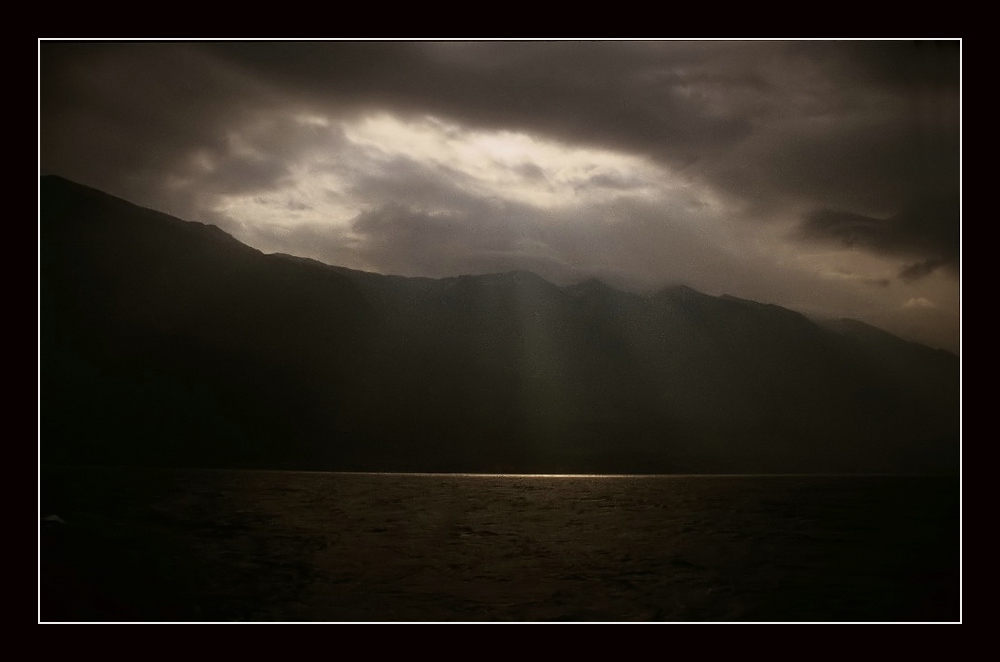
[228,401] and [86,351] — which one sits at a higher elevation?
[86,351]

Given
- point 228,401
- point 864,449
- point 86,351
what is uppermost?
point 86,351

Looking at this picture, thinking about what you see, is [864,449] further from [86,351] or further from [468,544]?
[86,351]

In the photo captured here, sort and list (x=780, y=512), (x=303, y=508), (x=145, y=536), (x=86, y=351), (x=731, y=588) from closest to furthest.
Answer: (x=731, y=588) → (x=145, y=536) → (x=303, y=508) → (x=780, y=512) → (x=86, y=351)

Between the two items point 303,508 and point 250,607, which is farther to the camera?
point 303,508

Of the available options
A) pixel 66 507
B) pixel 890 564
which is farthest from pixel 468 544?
pixel 66 507

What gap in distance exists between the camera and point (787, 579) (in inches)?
804

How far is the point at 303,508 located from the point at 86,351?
147 metres

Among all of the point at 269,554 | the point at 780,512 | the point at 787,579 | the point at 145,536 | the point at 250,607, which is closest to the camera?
the point at 250,607

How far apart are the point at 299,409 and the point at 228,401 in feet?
59.0

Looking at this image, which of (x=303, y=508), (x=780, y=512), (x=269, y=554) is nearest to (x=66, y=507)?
(x=303, y=508)

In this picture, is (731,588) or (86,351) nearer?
(731,588)

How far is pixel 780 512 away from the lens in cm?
4656

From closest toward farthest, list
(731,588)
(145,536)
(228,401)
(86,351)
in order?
(731,588), (145,536), (86,351), (228,401)
